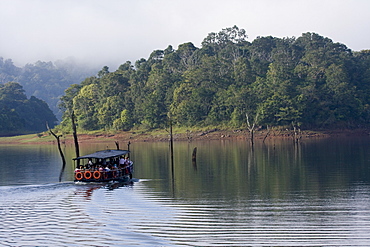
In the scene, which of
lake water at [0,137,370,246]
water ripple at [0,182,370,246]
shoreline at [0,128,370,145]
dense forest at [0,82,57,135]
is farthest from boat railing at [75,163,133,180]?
dense forest at [0,82,57,135]

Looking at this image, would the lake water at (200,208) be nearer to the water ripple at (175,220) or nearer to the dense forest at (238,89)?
the water ripple at (175,220)

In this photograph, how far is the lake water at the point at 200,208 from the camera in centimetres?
2090

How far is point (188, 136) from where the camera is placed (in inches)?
3999

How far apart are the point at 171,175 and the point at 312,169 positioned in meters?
13.1

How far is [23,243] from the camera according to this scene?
20188 millimetres

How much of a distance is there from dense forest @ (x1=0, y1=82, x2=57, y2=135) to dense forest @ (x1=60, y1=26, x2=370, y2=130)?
614 inches

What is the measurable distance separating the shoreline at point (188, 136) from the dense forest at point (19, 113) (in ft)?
51.2

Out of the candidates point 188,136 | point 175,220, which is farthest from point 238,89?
point 175,220

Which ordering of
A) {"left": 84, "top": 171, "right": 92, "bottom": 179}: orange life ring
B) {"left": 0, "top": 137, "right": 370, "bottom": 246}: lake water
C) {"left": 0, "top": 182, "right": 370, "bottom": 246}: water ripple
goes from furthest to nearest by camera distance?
{"left": 84, "top": 171, "right": 92, "bottom": 179}: orange life ring → {"left": 0, "top": 137, "right": 370, "bottom": 246}: lake water → {"left": 0, "top": 182, "right": 370, "bottom": 246}: water ripple

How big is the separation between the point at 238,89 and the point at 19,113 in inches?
2957

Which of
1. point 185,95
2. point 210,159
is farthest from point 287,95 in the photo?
point 210,159

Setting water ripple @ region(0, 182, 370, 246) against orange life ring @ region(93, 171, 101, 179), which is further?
orange life ring @ region(93, 171, 101, 179)

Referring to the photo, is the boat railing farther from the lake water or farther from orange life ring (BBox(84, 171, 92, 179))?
the lake water

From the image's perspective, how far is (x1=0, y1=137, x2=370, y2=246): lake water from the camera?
68.6 feet
